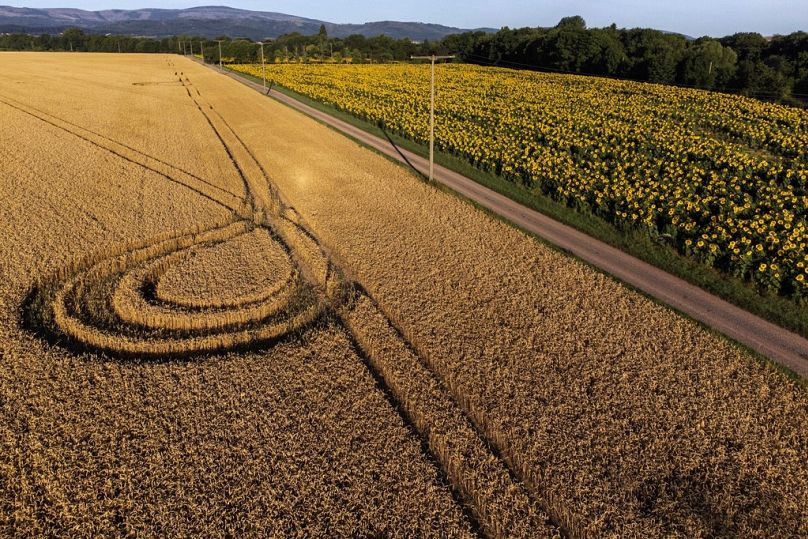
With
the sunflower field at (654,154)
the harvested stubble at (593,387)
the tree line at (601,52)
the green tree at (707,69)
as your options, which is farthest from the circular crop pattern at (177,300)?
the green tree at (707,69)

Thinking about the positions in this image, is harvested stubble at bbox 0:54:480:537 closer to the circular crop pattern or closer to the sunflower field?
the circular crop pattern

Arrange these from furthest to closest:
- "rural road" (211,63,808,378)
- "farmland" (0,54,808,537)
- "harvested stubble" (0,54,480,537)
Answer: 1. "rural road" (211,63,808,378)
2. "farmland" (0,54,808,537)
3. "harvested stubble" (0,54,480,537)

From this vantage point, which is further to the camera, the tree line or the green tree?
the green tree

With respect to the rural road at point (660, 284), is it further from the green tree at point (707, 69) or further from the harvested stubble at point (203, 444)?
the green tree at point (707, 69)

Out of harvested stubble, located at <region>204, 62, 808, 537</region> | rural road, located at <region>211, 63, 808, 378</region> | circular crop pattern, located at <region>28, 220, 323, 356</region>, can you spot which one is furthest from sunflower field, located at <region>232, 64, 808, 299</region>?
circular crop pattern, located at <region>28, 220, 323, 356</region>

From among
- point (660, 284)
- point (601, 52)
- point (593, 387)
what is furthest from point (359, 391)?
point (601, 52)

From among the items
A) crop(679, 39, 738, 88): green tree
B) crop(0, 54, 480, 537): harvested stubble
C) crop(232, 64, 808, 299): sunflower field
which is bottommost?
crop(0, 54, 480, 537): harvested stubble

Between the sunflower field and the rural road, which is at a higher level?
the sunflower field

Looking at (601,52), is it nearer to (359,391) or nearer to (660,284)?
(660,284)
